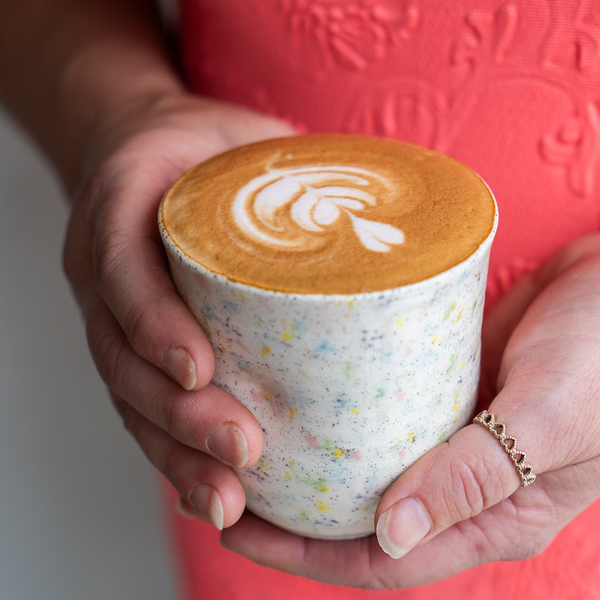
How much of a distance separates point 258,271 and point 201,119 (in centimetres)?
52

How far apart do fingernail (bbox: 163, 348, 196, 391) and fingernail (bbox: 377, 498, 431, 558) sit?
244 mm

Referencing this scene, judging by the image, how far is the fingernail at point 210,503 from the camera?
69 cm

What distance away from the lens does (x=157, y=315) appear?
628 millimetres

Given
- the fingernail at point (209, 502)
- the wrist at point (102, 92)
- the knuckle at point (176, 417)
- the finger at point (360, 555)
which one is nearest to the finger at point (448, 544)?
the finger at point (360, 555)

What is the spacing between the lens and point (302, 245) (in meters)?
0.60

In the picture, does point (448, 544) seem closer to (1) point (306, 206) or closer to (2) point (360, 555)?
(2) point (360, 555)

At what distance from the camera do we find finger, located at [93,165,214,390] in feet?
2.00

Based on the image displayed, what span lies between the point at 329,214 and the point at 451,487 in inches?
12.1

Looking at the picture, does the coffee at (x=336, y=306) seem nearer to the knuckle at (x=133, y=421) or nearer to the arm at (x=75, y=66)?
the knuckle at (x=133, y=421)

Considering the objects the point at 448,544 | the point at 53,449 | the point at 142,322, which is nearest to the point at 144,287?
the point at 142,322

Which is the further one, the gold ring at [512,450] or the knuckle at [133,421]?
Result: the knuckle at [133,421]

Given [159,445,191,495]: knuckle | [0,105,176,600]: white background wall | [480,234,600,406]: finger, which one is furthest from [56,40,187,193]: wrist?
[0,105,176,600]: white background wall

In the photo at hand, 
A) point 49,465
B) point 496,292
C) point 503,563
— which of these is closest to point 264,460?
point 496,292

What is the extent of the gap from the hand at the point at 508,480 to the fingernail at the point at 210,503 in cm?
10
